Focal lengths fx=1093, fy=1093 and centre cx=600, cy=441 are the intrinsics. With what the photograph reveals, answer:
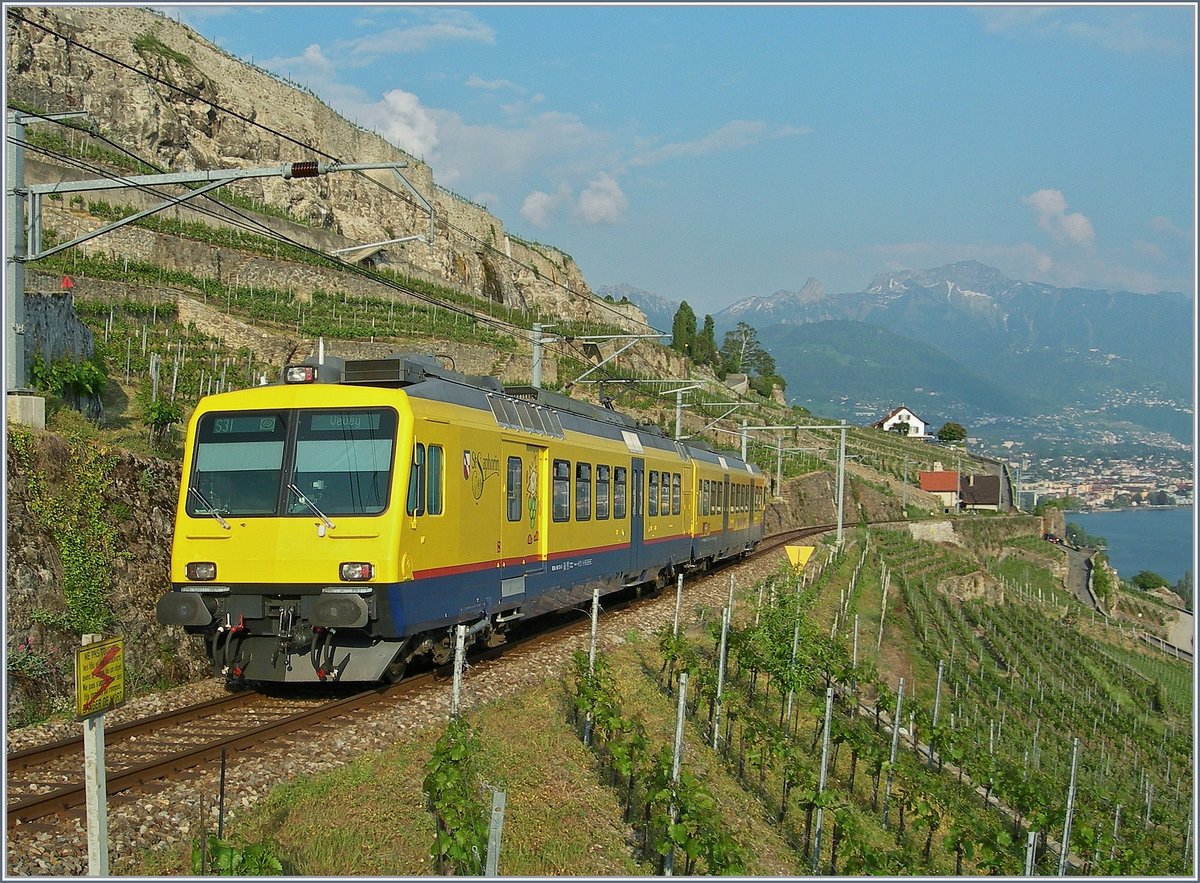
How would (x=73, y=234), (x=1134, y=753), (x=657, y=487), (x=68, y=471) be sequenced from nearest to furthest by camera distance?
(x=68, y=471) → (x=657, y=487) → (x=1134, y=753) → (x=73, y=234)

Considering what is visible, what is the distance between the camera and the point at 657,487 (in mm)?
21562

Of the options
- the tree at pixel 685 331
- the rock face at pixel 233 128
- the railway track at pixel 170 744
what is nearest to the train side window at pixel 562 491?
the railway track at pixel 170 744

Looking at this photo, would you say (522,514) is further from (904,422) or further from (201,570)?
(904,422)

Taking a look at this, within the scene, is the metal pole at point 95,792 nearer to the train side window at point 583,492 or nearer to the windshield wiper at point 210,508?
the windshield wiper at point 210,508

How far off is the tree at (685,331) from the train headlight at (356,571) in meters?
105

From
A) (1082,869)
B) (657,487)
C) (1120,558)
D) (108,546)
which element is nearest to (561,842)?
(108,546)

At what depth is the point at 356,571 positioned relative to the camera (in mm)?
10539

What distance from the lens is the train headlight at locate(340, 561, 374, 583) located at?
10.5m

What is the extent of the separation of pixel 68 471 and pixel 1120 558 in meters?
194

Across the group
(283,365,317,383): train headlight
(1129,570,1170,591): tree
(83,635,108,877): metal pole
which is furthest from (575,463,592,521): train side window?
(1129,570,1170,591): tree

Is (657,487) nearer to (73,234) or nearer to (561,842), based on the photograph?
(561,842)

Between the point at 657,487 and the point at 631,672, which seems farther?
the point at 657,487

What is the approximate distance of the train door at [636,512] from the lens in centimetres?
1967

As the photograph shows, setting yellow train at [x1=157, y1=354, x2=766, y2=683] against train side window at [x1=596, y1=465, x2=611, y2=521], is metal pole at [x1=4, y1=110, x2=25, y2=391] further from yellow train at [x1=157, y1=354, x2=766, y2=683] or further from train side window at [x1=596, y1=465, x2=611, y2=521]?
train side window at [x1=596, y1=465, x2=611, y2=521]
